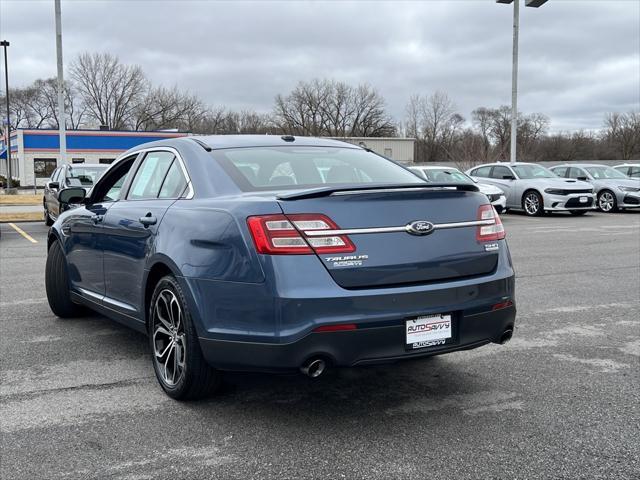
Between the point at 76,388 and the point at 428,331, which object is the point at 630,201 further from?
the point at 76,388

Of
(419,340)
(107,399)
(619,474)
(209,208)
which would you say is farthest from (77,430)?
(619,474)

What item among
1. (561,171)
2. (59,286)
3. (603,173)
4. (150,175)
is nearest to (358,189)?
(150,175)

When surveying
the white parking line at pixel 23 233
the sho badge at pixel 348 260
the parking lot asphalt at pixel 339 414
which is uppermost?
the sho badge at pixel 348 260

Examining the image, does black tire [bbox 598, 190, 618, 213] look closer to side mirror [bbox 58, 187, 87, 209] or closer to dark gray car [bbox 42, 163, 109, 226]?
dark gray car [bbox 42, 163, 109, 226]

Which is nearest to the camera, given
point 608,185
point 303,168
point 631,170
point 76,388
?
point 76,388

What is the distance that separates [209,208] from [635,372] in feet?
9.89

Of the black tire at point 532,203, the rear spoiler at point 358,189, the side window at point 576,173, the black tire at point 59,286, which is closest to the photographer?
the rear spoiler at point 358,189

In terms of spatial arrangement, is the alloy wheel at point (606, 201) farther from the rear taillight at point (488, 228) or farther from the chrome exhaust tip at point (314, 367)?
the chrome exhaust tip at point (314, 367)

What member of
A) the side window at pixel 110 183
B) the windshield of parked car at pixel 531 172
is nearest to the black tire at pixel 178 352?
the side window at pixel 110 183

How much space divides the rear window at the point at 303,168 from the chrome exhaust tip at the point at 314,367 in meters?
1.08

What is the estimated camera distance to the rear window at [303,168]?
4.00m

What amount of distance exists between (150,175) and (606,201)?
19595 mm

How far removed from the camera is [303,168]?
4273mm

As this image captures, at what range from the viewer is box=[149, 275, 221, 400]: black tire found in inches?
145
